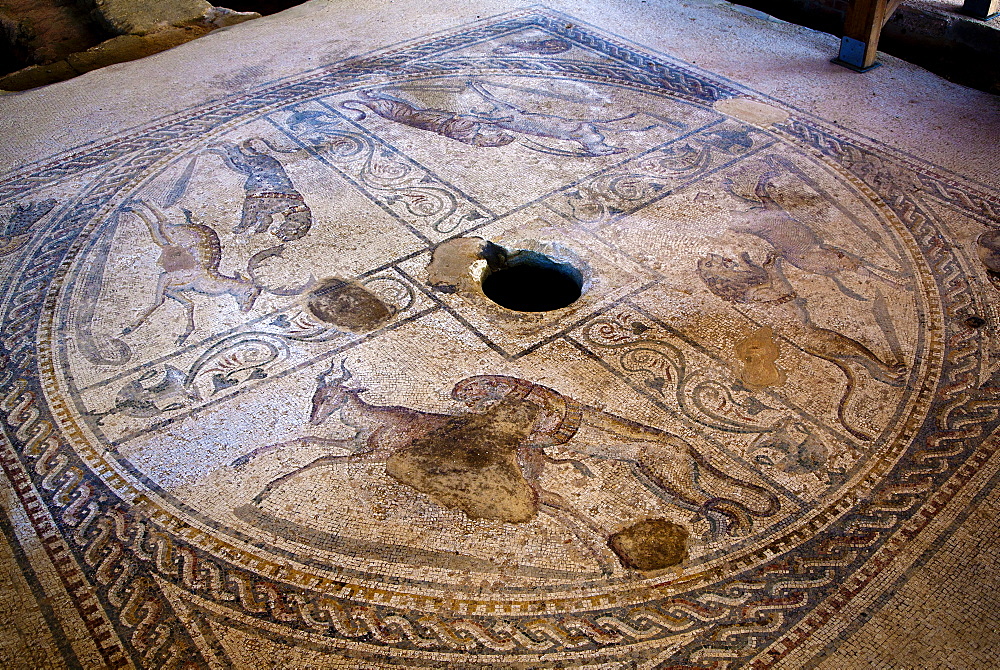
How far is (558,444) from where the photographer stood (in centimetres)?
244

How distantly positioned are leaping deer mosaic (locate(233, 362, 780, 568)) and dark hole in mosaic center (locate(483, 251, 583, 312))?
0.71 meters

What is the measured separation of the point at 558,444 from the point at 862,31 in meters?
3.66

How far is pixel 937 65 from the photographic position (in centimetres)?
482

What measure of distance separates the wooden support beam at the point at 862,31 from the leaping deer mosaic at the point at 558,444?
3.40 metres

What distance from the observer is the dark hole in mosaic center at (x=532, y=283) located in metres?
3.23

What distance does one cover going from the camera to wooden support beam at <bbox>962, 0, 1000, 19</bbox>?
4652 millimetres

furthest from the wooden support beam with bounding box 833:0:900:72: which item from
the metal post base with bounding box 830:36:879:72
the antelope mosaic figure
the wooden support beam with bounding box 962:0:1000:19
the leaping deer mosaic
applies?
the antelope mosaic figure

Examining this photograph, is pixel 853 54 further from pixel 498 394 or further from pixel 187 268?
pixel 187 268

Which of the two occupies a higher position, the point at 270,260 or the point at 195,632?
the point at 270,260

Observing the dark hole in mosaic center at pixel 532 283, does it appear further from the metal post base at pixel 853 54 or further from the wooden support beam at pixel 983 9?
the wooden support beam at pixel 983 9

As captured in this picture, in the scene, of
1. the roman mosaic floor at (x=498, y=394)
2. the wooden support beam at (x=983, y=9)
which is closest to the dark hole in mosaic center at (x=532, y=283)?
the roman mosaic floor at (x=498, y=394)

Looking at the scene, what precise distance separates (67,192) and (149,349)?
145 centimetres

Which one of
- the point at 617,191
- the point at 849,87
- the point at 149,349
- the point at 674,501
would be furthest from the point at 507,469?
the point at 849,87

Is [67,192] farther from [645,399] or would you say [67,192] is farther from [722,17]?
[722,17]
